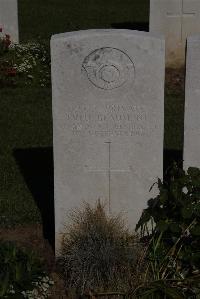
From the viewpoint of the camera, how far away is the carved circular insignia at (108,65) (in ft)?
17.5

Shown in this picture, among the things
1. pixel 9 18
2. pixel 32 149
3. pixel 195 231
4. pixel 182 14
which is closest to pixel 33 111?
pixel 32 149

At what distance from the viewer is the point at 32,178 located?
7500 millimetres

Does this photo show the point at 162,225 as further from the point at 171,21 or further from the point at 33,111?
the point at 171,21

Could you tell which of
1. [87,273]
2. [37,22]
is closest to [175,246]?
[87,273]

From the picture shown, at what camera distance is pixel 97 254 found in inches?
201

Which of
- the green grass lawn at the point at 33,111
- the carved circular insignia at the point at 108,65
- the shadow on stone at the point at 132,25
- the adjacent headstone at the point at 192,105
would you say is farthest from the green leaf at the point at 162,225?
the shadow on stone at the point at 132,25

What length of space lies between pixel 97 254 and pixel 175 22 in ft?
24.7

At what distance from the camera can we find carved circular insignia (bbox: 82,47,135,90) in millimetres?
5332

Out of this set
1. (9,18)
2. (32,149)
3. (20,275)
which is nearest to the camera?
(20,275)

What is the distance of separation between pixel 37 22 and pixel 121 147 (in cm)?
1159

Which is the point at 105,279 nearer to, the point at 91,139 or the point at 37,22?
the point at 91,139

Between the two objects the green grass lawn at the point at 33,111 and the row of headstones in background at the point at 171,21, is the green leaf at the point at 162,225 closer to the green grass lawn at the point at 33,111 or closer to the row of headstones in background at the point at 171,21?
the green grass lawn at the point at 33,111

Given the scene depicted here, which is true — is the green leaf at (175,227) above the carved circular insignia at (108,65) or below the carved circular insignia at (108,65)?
below

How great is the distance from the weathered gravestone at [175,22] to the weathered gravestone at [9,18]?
2.24 meters
